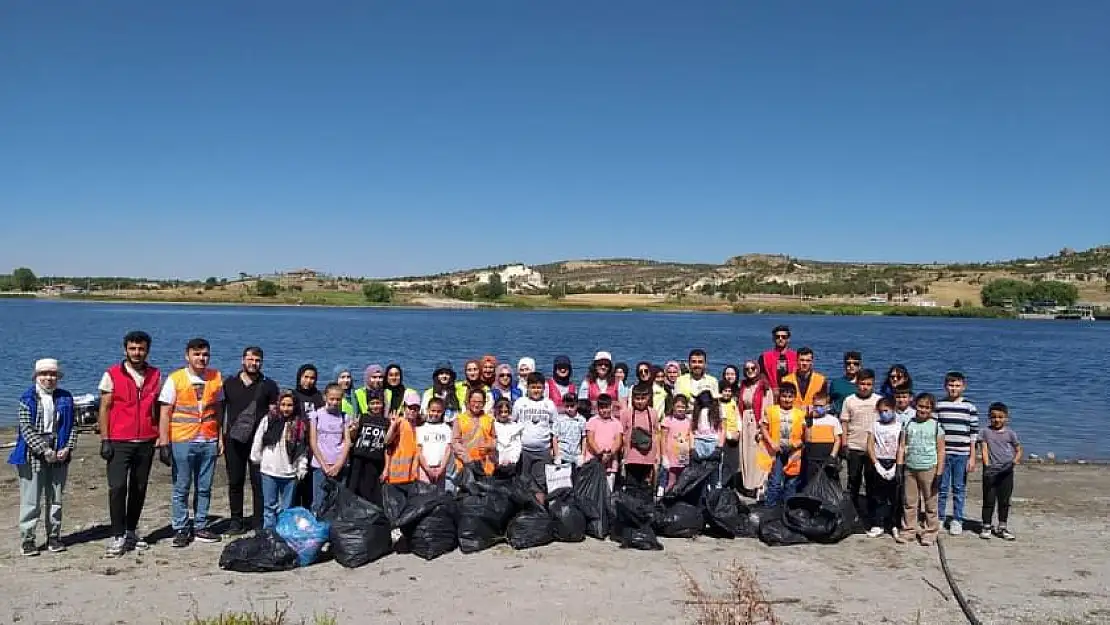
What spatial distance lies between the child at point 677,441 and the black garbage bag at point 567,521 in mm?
1319

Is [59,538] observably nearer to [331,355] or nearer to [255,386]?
[255,386]

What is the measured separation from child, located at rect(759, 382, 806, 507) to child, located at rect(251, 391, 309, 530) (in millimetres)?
4458

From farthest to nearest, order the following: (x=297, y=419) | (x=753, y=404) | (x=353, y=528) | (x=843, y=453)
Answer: (x=753, y=404) < (x=843, y=453) < (x=297, y=419) < (x=353, y=528)

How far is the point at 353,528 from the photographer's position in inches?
259

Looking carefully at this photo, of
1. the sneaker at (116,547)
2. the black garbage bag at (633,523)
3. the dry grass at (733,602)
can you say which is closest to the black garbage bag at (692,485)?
the black garbage bag at (633,523)

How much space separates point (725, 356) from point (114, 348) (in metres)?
29.7

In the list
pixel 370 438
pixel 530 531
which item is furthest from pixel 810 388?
pixel 370 438

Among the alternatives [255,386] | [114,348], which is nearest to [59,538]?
[255,386]

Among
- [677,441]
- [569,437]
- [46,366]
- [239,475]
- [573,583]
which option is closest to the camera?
[573,583]

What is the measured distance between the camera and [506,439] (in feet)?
25.5

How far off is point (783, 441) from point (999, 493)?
204 centimetres

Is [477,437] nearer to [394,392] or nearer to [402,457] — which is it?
[402,457]

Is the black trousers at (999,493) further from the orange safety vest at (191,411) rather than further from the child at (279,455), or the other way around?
the orange safety vest at (191,411)

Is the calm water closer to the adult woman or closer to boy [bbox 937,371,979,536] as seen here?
boy [bbox 937,371,979,536]
